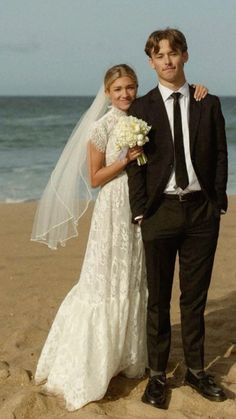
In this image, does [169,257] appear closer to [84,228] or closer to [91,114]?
[91,114]

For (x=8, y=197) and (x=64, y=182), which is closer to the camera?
(x=64, y=182)

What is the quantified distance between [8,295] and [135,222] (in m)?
2.99

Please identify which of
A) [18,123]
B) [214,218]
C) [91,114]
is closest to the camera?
[214,218]

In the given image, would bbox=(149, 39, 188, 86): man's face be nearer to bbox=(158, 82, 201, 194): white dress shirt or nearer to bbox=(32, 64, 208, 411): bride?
bbox=(158, 82, 201, 194): white dress shirt

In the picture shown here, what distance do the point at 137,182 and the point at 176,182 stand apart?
0.25 meters

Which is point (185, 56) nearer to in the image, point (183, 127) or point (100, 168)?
point (183, 127)

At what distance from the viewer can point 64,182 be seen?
15.6 feet

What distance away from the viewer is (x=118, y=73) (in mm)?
4383

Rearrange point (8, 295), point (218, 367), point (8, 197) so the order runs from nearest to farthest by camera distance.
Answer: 1. point (218, 367)
2. point (8, 295)
3. point (8, 197)

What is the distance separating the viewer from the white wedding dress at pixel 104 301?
4.44m

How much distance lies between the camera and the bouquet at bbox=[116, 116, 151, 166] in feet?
13.3

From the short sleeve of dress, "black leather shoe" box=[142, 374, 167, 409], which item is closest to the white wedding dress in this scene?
the short sleeve of dress

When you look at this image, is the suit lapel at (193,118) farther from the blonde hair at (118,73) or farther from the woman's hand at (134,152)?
the blonde hair at (118,73)

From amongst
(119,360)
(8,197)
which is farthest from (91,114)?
(8,197)
